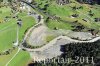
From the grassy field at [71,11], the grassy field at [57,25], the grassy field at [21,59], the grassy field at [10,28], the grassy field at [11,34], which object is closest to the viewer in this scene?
the grassy field at [21,59]

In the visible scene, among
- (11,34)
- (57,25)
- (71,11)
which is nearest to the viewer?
(11,34)

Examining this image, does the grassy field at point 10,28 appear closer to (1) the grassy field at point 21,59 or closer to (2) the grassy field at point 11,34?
(2) the grassy field at point 11,34

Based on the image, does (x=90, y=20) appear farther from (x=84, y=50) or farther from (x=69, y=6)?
(x=84, y=50)

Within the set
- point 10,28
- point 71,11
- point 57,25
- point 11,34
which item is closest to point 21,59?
point 11,34

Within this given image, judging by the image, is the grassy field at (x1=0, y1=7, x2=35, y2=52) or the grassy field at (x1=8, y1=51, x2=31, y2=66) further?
the grassy field at (x1=0, y1=7, x2=35, y2=52)

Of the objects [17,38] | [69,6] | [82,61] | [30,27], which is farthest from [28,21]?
[82,61]

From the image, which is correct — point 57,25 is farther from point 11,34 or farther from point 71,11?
point 11,34

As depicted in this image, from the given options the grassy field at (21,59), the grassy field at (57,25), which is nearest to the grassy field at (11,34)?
the grassy field at (21,59)

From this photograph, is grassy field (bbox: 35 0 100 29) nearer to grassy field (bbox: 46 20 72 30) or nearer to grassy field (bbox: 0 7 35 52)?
grassy field (bbox: 46 20 72 30)

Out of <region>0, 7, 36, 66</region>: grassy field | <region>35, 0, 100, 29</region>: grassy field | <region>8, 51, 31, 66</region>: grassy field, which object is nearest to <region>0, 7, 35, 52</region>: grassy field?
<region>0, 7, 36, 66</region>: grassy field

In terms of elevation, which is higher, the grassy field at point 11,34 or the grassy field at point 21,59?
the grassy field at point 11,34

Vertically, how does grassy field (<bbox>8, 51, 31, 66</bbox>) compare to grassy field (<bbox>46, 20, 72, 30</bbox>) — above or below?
below
